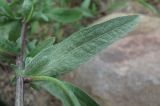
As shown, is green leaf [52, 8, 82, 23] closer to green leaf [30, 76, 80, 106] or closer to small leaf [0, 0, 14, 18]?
small leaf [0, 0, 14, 18]

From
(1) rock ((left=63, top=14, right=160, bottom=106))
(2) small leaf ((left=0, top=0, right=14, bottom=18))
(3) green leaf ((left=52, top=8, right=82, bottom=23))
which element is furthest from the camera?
(3) green leaf ((left=52, top=8, right=82, bottom=23))

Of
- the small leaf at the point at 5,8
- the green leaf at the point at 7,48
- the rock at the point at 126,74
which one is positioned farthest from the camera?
the rock at the point at 126,74

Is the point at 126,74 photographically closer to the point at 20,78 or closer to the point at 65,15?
the point at 65,15

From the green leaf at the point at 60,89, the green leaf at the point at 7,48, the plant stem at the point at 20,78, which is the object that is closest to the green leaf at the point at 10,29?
the plant stem at the point at 20,78

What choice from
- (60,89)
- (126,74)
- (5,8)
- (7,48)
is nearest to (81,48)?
(60,89)

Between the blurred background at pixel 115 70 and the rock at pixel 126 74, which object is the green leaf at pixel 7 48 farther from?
the rock at pixel 126 74

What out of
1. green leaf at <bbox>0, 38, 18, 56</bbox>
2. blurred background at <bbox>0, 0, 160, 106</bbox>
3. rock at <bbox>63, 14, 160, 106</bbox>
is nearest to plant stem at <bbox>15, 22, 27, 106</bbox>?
green leaf at <bbox>0, 38, 18, 56</bbox>
